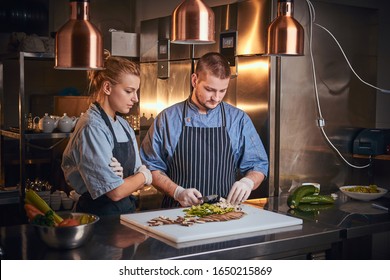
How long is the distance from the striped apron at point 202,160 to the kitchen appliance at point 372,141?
1164 mm

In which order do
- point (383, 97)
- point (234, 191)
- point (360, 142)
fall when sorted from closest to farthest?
point (234, 191)
point (360, 142)
point (383, 97)

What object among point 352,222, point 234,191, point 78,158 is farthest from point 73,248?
point 352,222

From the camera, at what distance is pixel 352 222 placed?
8.82ft

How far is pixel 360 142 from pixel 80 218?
2.50 m

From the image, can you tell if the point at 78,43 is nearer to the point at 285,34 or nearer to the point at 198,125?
the point at 285,34

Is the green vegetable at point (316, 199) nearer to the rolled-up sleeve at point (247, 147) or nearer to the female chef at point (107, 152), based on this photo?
the rolled-up sleeve at point (247, 147)

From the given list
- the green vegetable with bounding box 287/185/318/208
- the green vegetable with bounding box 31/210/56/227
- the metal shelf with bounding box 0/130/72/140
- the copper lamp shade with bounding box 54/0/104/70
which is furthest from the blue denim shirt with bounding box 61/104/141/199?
the metal shelf with bounding box 0/130/72/140

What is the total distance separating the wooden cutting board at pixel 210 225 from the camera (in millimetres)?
2268

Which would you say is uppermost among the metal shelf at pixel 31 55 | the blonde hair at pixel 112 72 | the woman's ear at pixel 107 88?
the metal shelf at pixel 31 55

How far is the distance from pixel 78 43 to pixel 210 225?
932mm

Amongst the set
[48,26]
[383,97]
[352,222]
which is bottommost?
[352,222]

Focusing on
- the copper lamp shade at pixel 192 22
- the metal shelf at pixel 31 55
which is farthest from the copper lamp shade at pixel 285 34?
the metal shelf at pixel 31 55

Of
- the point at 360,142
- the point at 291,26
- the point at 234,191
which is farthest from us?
the point at 360,142
